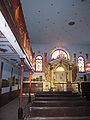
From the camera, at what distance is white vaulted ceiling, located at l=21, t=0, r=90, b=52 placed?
8614mm

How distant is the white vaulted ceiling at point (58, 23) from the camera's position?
28.3 feet

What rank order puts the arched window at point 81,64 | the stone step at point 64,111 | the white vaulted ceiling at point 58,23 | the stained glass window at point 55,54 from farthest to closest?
the stained glass window at point 55,54, the arched window at point 81,64, the white vaulted ceiling at point 58,23, the stone step at point 64,111

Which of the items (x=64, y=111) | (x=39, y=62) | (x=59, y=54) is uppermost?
(x=59, y=54)

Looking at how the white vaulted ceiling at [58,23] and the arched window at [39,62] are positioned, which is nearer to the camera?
the white vaulted ceiling at [58,23]

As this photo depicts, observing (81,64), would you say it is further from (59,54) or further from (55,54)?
(55,54)

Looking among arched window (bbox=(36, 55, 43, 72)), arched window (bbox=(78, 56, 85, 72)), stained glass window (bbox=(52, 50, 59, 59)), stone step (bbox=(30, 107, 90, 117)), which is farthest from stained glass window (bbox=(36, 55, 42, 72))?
stone step (bbox=(30, 107, 90, 117))

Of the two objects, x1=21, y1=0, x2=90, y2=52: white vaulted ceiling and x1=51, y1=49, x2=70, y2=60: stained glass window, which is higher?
x1=21, y1=0, x2=90, y2=52: white vaulted ceiling

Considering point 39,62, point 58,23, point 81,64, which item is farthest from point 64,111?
point 81,64

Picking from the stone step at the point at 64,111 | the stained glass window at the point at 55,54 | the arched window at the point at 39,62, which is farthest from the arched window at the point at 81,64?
the stone step at the point at 64,111

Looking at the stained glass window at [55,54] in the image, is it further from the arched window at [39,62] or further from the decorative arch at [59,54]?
the arched window at [39,62]

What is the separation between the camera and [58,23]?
11.2 m

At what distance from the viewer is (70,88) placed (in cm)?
1434

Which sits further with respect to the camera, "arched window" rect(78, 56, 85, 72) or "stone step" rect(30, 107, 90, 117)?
"arched window" rect(78, 56, 85, 72)

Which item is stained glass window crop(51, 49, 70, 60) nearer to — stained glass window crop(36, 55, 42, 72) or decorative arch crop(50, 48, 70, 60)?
decorative arch crop(50, 48, 70, 60)
